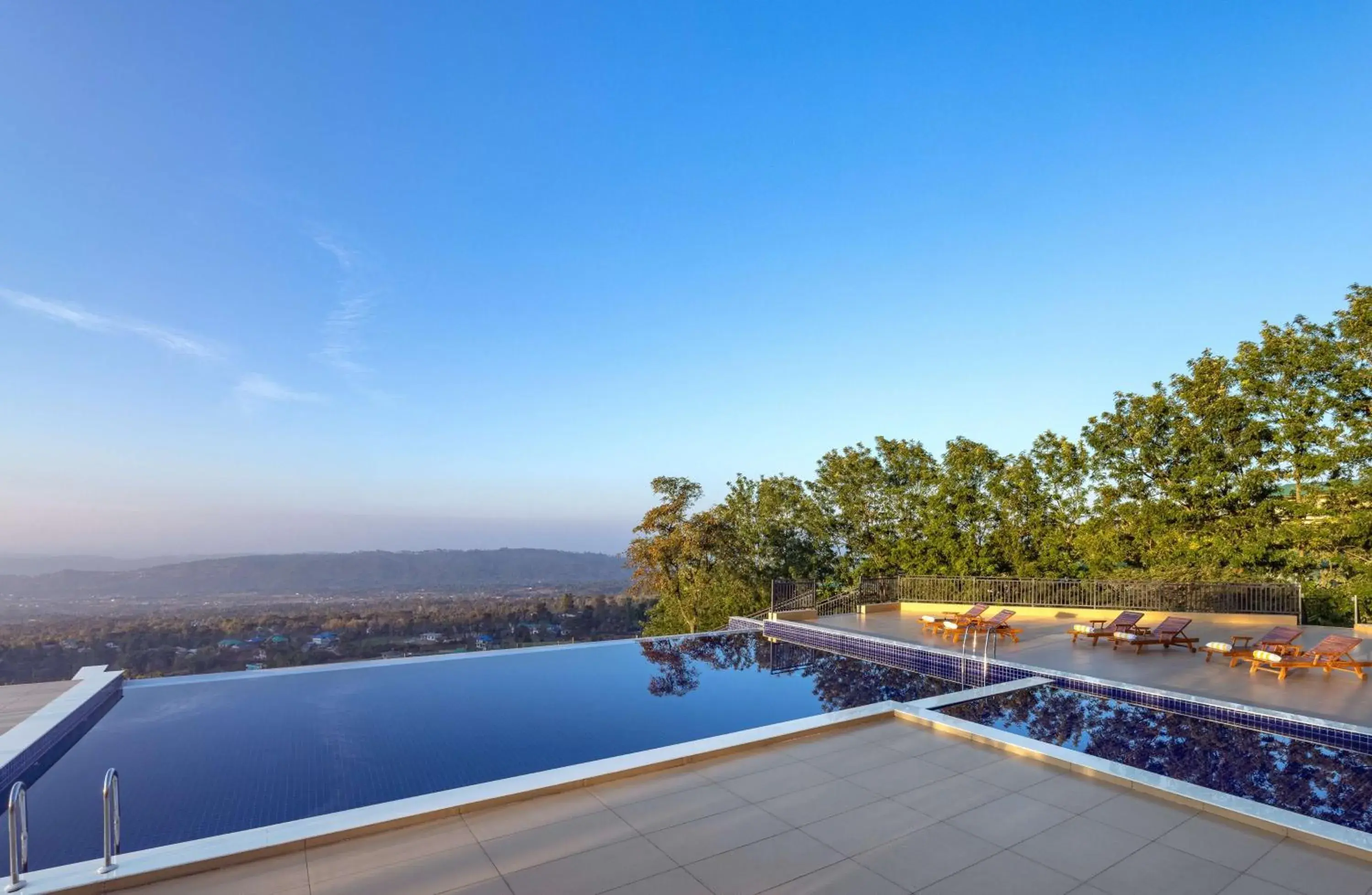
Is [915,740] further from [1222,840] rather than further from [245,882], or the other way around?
[245,882]

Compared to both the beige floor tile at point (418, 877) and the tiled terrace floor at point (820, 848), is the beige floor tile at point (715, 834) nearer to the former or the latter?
the tiled terrace floor at point (820, 848)

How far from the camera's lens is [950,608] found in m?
14.1

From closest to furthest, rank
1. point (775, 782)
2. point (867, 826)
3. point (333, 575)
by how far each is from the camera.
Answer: point (867, 826)
point (775, 782)
point (333, 575)

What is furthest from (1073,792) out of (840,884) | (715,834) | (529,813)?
(529,813)

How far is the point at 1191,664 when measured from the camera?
859 centimetres

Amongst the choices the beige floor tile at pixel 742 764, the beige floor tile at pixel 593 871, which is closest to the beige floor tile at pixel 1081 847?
the beige floor tile at pixel 742 764

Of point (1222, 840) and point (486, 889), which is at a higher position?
point (486, 889)

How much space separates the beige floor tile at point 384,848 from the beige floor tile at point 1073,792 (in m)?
3.60

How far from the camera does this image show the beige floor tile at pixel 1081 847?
10.7ft

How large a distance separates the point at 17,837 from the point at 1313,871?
6.45 meters

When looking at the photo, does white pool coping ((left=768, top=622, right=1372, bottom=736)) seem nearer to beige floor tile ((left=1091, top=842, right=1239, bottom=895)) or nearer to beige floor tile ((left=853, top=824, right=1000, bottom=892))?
beige floor tile ((left=1091, top=842, right=1239, bottom=895))

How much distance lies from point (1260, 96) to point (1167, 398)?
7.53m

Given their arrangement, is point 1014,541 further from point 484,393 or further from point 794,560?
point 484,393

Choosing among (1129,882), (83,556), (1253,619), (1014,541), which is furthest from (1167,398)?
(83,556)
